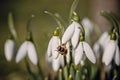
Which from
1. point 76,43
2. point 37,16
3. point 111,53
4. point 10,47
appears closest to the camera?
point 76,43

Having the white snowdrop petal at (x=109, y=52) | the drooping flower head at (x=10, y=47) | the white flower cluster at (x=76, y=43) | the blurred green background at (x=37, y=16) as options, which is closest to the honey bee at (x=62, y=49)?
the white flower cluster at (x=76, y=43)

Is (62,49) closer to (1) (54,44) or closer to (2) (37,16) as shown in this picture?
(1) (54,44)

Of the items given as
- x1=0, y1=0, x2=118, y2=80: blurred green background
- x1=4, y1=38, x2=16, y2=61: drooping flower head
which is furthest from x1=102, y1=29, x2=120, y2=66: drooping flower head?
x1=0, y1=0, x2=118, y2=80: blurred green background

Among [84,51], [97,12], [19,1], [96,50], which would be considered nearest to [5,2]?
[19,1]

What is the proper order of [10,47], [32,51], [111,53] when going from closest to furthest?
[111,53] → [32,51] → [10,47]

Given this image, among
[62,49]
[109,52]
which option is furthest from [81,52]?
[109,52]

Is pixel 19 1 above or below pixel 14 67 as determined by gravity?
above

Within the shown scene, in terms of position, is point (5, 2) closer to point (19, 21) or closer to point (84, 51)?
point (19, 21)

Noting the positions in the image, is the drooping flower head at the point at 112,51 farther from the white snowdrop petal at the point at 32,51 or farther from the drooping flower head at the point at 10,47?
the drooping flower head at the point at 10,47
